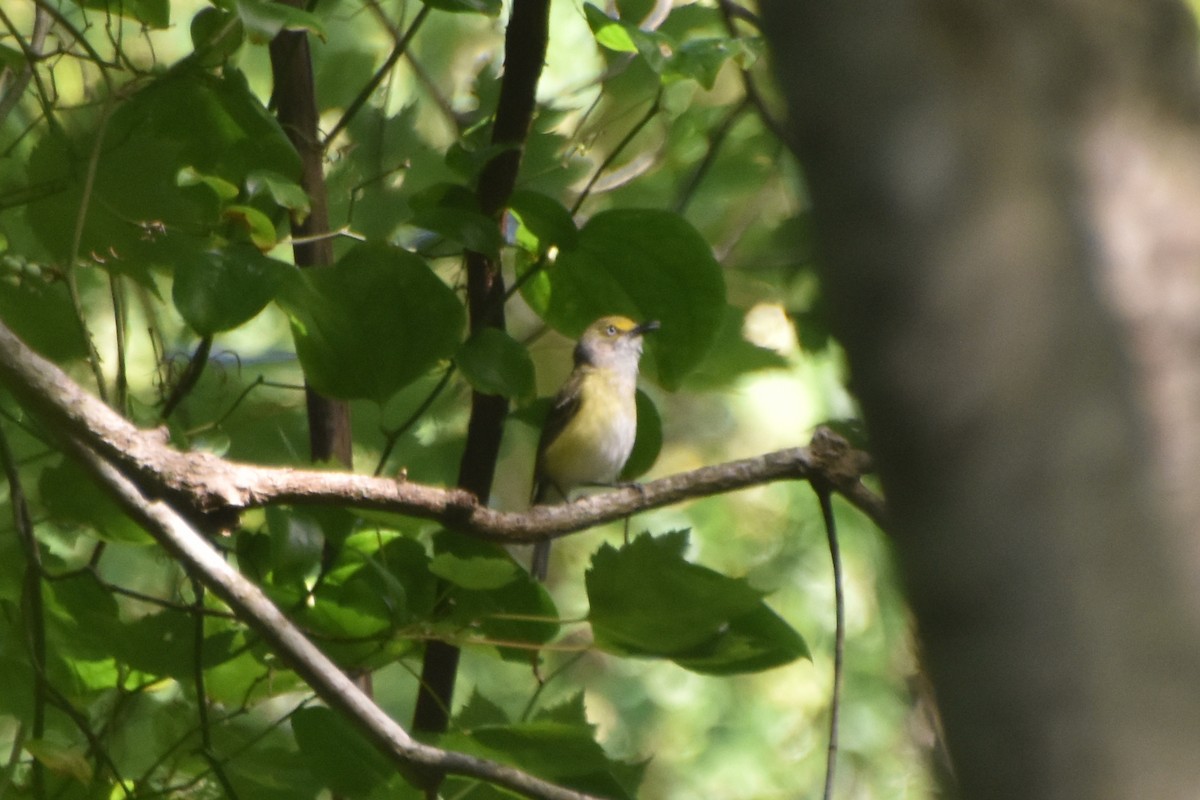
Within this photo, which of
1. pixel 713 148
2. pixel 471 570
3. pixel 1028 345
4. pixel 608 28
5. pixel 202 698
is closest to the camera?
pixel 1028 345

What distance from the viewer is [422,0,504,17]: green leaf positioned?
6.37ft

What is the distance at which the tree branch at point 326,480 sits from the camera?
1.56m

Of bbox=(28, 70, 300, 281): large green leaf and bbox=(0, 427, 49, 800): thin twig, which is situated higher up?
bbox=(28, 70, 300, 281): large green leaf

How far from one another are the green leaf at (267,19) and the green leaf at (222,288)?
0.98 ft

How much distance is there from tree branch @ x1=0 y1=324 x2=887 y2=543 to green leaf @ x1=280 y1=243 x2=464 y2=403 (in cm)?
17

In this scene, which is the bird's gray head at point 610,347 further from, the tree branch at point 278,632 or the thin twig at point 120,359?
the tree branch at point 278,632

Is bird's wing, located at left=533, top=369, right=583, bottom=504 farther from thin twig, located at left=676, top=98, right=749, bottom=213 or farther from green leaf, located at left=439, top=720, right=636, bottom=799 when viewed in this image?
green leaf, located at left=439, top=720, right=636, bottom=799

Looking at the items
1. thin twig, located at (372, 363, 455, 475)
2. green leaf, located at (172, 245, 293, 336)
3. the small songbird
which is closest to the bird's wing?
the small songbird

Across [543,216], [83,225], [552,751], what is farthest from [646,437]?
[83,225]

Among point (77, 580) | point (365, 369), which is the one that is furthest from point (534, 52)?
point (77, 580)

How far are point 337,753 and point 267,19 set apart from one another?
927 millimetres

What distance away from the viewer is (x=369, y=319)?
6.10ft

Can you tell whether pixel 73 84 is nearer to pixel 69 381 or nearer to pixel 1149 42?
pixel 69 381

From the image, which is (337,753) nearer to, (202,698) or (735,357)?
(202,698)
